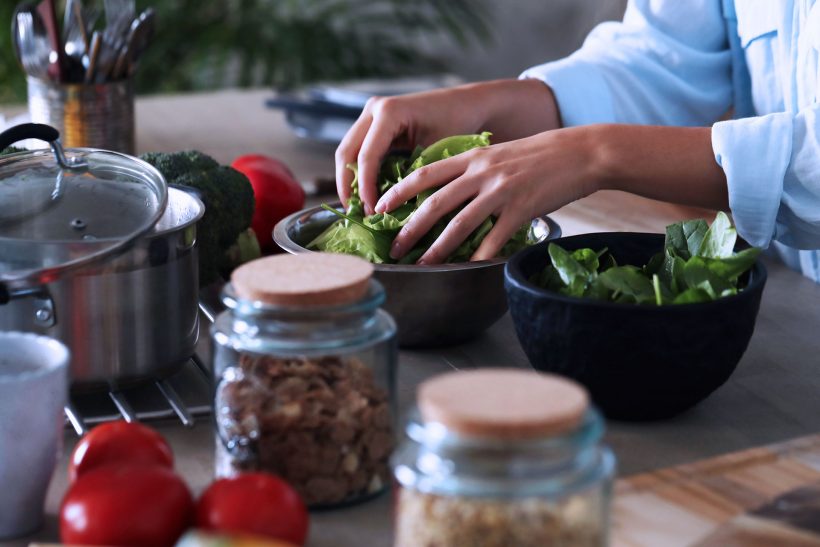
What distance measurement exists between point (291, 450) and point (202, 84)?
349 centimetres

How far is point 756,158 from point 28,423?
31.3 inches

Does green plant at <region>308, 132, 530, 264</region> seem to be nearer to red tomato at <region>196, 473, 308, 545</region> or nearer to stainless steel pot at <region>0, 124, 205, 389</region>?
stainless steel pot at <region>0, 124, 205, 389</region>

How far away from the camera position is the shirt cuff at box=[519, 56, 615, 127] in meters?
1.55

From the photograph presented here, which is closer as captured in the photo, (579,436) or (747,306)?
(579,436)

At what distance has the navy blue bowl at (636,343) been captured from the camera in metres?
0.82

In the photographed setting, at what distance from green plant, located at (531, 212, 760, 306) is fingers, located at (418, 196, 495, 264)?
0.12m

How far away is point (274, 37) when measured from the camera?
399 centimetres

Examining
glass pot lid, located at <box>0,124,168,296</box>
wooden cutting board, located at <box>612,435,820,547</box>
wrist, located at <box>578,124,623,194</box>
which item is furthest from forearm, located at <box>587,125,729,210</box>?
glass pot lid, located at <box>0,124,168,296</box>

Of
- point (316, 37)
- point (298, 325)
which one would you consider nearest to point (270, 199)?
point (298, 325)

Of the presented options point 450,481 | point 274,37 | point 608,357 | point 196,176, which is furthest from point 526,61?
point 450,481

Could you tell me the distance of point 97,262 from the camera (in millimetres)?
821

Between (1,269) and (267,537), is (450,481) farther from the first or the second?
(1,269)

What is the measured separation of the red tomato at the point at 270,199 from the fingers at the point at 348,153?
6.1 inches

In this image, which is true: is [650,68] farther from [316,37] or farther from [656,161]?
[316,37]
